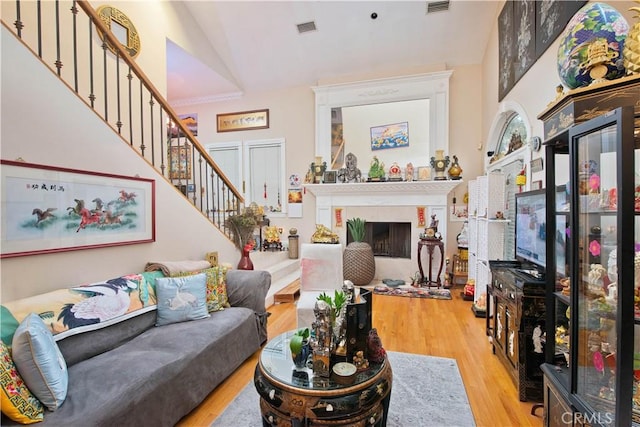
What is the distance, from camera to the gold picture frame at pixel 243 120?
591 cm

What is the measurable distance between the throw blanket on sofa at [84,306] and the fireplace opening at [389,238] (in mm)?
3830

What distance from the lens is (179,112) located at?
21.0ft

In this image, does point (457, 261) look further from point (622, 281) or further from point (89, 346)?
point (89, 346)

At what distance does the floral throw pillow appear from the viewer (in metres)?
2.46

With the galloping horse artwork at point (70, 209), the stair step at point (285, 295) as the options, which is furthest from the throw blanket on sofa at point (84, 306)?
the stair step at point (285, 295)

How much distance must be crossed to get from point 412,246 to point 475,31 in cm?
356

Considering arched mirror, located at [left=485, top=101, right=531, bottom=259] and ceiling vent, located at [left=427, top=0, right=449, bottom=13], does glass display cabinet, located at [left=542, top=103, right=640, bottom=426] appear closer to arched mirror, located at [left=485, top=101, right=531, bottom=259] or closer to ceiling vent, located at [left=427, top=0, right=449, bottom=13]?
arched mirror, located at [left=485, top=101, right=531, bottom=259]

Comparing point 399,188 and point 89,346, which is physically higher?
point 399,188

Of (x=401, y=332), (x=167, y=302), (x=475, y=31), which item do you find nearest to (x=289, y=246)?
(x=401, y=332)

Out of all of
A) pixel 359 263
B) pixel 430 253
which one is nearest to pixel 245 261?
pixel 359 263

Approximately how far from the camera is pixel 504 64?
12.1 feet

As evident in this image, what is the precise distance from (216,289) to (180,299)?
12.3 inches

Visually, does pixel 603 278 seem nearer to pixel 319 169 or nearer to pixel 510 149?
pixel 510 149

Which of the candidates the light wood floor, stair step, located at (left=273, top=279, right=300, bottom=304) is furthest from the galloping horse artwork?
stair step, located at (left=273, top=279, right=300, bottom=304)
